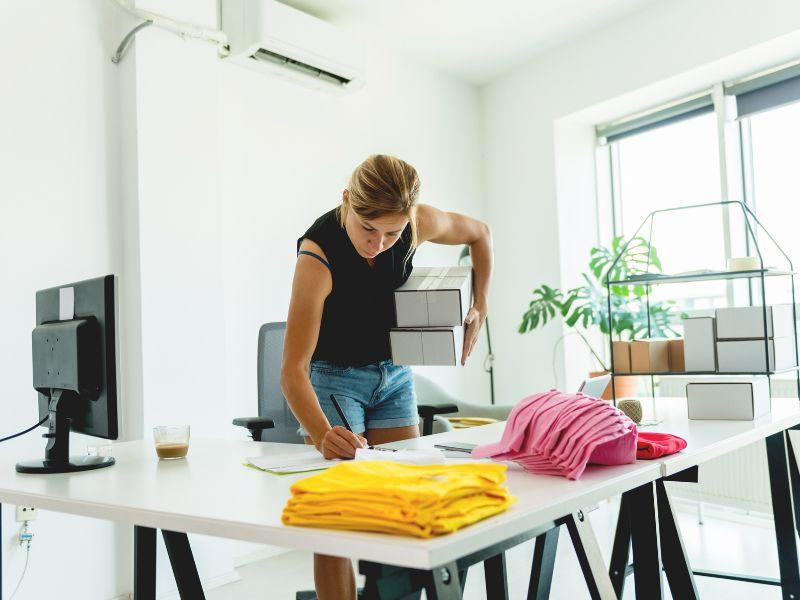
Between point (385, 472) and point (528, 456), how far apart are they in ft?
1.30

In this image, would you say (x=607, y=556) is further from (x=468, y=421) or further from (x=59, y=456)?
(x=59, y=456)

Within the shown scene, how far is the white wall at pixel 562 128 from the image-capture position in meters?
3.46

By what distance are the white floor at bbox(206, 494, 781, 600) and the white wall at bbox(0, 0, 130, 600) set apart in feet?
1.73

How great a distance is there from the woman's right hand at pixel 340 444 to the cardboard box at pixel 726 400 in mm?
1061

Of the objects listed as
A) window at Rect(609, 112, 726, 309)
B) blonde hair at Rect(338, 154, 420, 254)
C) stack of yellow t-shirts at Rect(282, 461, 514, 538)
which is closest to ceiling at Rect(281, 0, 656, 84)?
window at Rect(609, 112, 726, 309)

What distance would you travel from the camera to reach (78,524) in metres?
2.56

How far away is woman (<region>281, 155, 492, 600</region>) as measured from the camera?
4.87 feet

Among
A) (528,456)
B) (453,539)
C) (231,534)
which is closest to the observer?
(453,539)

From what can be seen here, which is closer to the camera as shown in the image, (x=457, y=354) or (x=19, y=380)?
(x=457, y=354)

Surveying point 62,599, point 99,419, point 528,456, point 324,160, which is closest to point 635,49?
point 324,160

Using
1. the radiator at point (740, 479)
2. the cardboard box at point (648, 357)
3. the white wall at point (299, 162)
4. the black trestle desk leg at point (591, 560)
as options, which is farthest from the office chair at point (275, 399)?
the radiator at point (740, 479)

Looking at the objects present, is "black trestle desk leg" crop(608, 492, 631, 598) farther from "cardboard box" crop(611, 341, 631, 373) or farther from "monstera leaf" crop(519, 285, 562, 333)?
"monstera leaf" crop(519, 285, 562, 333)

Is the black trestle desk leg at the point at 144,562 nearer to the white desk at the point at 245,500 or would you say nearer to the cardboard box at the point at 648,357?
the white desk at the point at 245,500

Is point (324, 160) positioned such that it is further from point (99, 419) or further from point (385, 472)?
point (385, 472)
